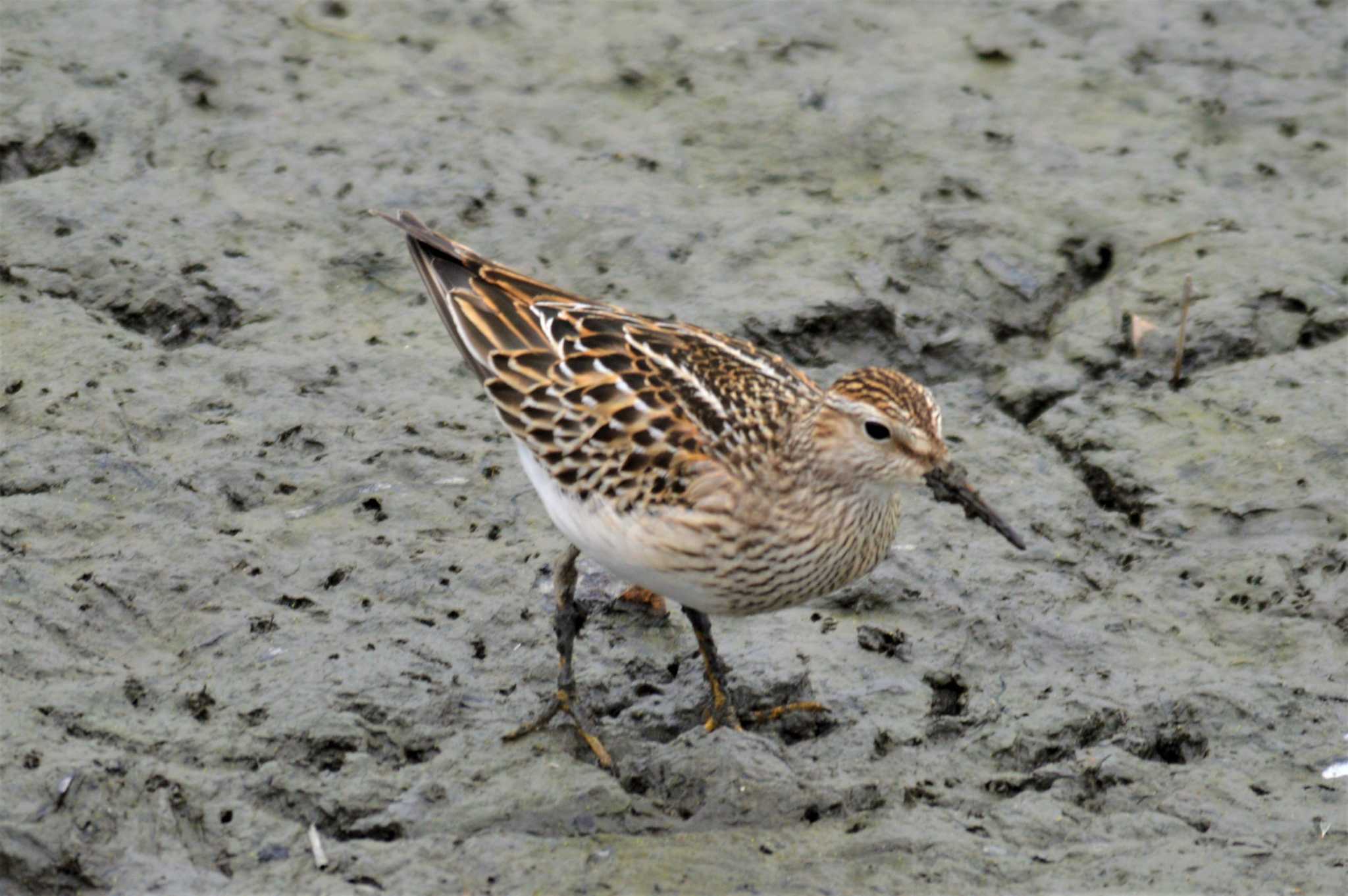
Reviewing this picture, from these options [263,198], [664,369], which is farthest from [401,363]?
[664,369]

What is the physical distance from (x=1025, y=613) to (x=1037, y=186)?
3572 mm

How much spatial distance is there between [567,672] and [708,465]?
103cm

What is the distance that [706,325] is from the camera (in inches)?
350

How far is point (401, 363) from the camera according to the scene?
28.0ft

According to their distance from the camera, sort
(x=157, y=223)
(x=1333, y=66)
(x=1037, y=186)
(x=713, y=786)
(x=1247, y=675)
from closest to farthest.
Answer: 1. (x=713, y=786)
2. (x=1247, y=675)
3. (x=157, y=223)
4. (x=1037, y=186)
5. (x=1333, y=66)

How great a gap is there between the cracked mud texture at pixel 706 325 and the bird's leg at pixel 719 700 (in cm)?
12

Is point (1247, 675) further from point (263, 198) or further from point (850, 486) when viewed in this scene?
point (263, 198)

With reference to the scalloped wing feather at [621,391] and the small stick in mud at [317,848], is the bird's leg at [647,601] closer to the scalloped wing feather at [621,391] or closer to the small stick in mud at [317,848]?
the scalloped wing feather at [621,391]

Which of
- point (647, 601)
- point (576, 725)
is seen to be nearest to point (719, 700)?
point (576, 725)

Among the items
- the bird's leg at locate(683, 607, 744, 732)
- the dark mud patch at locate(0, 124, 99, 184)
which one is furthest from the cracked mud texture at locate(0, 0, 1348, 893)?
the bird's leg at locate(683, 607, 744, 732)

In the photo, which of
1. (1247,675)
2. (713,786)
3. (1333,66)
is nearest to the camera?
(713,786)

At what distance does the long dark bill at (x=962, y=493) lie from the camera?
20.4 ft

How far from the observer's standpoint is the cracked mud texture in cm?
609

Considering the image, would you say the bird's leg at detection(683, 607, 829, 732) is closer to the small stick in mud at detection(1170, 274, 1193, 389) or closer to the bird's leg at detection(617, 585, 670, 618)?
the bird's leg at detection(617, 585, 670, 618)
